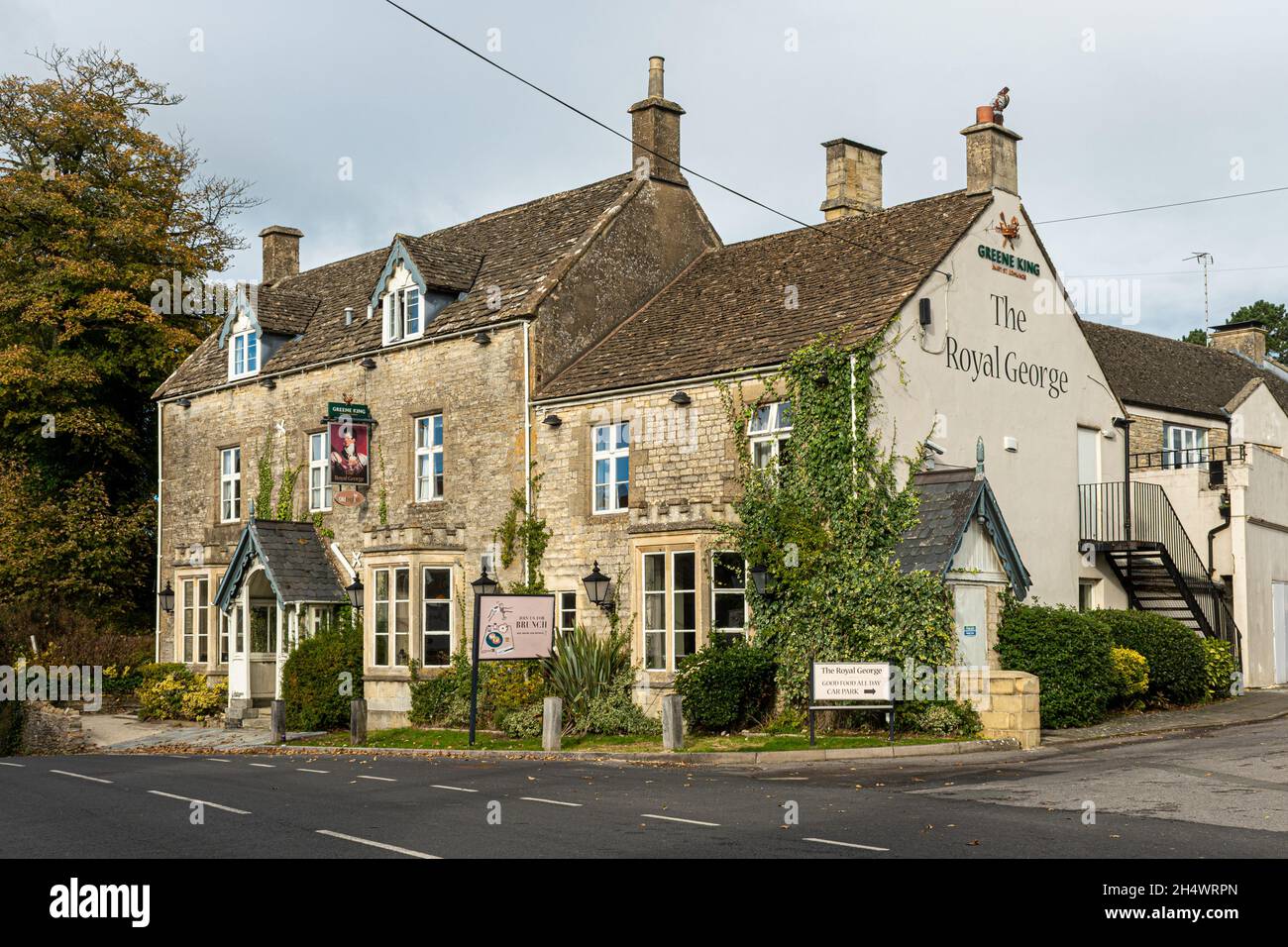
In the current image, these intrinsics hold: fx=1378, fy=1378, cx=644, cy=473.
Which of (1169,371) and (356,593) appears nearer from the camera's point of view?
(356,593)

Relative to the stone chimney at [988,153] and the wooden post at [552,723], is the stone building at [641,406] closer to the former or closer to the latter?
the stone chimney at [988,153]

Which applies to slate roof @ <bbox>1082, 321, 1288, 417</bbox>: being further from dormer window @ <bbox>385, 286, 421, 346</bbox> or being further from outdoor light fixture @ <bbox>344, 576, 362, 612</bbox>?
outdoor light fixture @ <bbox>344, 576, 362, 612</bbox>

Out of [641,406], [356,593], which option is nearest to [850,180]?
[641,406]

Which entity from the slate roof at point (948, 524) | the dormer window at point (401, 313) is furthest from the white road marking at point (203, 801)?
the dormer window at point (401, 313)

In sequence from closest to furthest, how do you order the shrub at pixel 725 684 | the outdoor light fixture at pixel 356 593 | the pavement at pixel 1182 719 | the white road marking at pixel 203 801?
the white road marking at pixel 203 801, the pavement at pixel 1182 719, the shrub at pixel 725 684, the outdoor light fixture at pixel 356 593

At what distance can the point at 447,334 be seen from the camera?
28.6 m

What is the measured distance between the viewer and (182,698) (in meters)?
33.4

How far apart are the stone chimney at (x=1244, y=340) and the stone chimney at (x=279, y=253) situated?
3075cm

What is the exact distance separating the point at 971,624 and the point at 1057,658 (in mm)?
1666

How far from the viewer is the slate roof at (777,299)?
2416 cm

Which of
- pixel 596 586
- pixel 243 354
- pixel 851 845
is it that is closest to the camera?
pixel 851 845

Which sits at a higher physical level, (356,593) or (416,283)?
(416,283)

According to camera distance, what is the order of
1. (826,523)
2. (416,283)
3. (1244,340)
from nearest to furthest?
(826,523) < (416,283) < (1244,340)

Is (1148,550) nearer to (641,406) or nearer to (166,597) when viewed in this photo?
(641,406)
